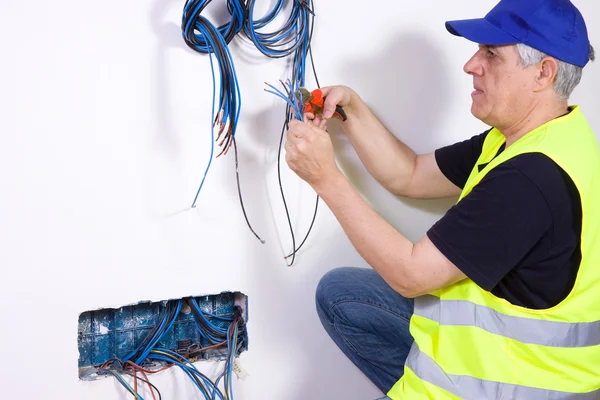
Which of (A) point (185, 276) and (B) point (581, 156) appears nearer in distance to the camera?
(B) point (581, 156)

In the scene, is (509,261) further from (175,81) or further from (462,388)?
(175,81)

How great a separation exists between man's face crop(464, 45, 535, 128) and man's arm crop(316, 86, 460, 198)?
0.33m

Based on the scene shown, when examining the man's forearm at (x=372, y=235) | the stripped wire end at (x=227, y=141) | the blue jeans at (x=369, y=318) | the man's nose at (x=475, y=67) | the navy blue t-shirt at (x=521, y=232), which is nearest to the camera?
the navy blue t-shirt at (x=521, y=232)

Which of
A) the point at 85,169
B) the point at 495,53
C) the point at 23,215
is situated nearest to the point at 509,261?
the point at 495,53

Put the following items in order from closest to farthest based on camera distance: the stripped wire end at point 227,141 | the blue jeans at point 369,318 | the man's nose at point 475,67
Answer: the man's nose at point 475,67 → the stripped wire end at point 227,141 → the blue jeans at point 369,318

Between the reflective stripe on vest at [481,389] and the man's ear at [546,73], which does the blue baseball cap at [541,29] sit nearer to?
the man's ear at [546,73]

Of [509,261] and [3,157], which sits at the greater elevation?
[3,157]

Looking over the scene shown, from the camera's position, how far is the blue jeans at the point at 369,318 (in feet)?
5.53

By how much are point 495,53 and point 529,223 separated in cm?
42

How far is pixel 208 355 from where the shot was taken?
1.75 metres

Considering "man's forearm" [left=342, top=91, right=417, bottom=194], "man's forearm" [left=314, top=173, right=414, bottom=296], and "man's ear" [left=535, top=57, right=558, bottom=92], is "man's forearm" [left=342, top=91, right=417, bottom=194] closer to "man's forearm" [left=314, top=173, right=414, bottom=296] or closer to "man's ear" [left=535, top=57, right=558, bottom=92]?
"man's forearm" [left=314, top=173, right=414, bottom=296]

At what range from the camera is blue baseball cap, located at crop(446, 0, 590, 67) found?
1322mm

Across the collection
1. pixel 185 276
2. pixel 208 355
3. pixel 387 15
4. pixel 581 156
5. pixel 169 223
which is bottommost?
pixel 208 355

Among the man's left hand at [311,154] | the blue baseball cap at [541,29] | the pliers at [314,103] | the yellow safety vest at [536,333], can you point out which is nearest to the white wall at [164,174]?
the pliers at [314,103]
